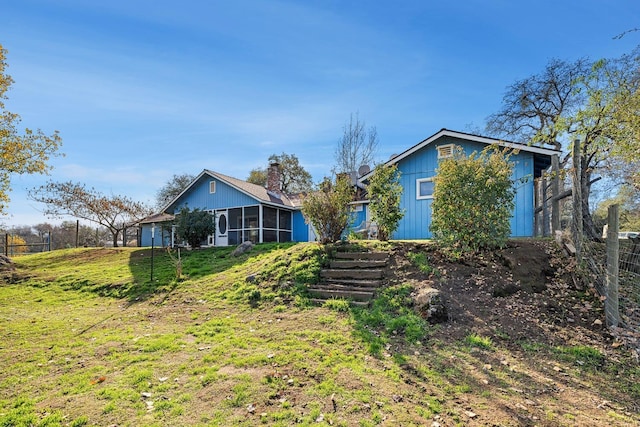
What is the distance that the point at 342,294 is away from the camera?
6.65 metres

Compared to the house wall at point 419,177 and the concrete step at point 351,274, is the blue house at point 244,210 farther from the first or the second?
the concrete step at point 351,274

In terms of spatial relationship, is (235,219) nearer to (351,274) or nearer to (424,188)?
(424,188)

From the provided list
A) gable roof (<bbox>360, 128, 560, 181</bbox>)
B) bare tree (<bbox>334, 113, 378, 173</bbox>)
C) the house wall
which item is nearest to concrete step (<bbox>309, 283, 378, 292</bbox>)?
gable roof (<bbox>360, 128, 560, 181</bbox>)

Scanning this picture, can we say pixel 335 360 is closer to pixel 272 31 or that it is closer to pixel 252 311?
pixel 252 311

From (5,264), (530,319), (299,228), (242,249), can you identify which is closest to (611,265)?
(530,319)

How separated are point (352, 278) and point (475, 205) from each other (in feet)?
10.1

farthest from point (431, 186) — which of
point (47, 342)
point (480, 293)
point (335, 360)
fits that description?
point (47, 342)

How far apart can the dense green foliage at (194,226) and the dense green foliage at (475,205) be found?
1228cm

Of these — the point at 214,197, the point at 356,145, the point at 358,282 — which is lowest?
the point at 358,282

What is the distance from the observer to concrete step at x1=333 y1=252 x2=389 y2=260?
25.6 ft

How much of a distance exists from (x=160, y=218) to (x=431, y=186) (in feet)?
65.5

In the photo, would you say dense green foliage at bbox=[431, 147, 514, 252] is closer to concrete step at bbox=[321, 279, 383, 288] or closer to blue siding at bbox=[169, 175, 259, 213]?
concrete step at bbox=[321, 279, 383, 288]

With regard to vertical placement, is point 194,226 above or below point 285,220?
below

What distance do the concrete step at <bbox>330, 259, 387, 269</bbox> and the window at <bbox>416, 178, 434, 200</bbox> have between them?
5908 millimetres
